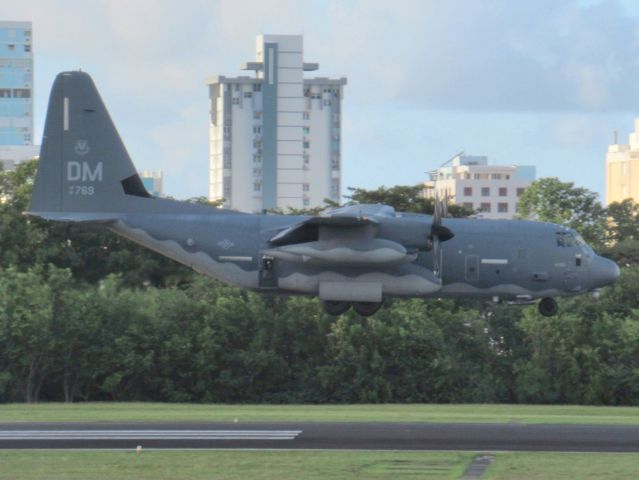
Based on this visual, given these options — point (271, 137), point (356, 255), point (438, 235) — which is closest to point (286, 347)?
point (356, 255)

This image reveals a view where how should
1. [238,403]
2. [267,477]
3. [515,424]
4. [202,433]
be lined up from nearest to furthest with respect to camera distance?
[267,477], [202,433], [515,424], [238,403]

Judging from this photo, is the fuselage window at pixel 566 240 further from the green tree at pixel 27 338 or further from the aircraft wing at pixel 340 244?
the green tree at pixel 27 338

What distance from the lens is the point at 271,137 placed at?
7589 inches

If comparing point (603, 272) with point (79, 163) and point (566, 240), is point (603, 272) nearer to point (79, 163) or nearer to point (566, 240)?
point (566, 240)

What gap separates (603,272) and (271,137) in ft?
A: 506

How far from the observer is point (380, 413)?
1540 inches

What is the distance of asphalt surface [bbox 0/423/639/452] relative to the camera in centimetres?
2753

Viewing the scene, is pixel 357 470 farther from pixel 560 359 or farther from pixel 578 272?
pixel 560 359

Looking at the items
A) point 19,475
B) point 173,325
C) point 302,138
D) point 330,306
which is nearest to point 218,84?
point 302,138

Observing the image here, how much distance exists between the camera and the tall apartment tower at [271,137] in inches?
7559

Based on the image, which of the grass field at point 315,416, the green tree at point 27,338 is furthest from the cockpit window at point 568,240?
the green tree at point 27,338

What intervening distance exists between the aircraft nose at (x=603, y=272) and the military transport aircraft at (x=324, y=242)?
0.04 metres

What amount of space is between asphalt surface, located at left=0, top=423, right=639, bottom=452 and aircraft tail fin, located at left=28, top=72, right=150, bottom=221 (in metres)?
10.3

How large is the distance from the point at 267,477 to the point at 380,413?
50.3ft
